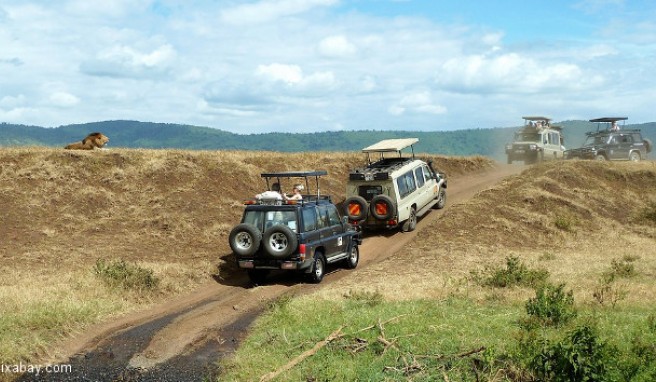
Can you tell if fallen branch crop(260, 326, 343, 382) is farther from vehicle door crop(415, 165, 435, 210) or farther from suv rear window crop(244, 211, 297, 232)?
vehicle door crop(415, 165, 435, 210)

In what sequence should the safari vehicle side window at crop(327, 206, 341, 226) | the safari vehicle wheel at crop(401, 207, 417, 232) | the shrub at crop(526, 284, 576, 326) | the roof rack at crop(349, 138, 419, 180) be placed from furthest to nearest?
the safari vehicle wheel at crop(401, 207, 417, 232), the roof rack at crop(349, 138, 419, 180), the safari vehicle side window at crop(327, 206, 341, 226), the shrub at crop(526, 284, 576, 326)

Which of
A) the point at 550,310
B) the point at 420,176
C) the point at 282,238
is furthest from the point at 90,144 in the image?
the point at 550,310

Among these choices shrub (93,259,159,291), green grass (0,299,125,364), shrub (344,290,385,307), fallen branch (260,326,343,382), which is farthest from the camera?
shrub (93,259,159,291)

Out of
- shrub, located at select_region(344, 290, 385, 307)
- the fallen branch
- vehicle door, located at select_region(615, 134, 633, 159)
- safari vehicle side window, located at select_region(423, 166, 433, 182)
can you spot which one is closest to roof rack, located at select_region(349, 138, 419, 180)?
safari vehicle side window, located at select_region(423, 166, 433, 182)

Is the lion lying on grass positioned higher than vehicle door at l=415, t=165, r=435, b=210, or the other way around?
the lion lying on grass

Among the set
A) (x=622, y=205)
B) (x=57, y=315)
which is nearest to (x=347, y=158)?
(x=622, y=205)

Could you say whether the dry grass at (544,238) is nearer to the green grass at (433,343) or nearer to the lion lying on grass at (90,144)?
the green grass at (433,343)

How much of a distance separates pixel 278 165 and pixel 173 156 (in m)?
4.96

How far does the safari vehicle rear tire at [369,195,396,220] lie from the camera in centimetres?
2192

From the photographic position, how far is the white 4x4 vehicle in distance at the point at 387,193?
22.1 meters

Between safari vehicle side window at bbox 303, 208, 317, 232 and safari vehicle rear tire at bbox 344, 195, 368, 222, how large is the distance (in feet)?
17.9

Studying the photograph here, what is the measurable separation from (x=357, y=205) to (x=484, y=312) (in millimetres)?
10269

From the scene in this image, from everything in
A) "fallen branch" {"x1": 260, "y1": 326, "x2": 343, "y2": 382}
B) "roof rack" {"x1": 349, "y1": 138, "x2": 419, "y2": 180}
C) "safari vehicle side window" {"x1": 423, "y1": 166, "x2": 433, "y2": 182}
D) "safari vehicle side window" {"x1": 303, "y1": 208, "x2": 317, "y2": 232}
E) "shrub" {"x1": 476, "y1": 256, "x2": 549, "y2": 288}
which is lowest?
"shrub" {"x1": 476, "y1": 256, "x2": 549, "y2": 288}

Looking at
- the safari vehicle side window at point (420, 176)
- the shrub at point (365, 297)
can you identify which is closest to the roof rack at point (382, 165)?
the safari vehicle side window at point (420, 176)
